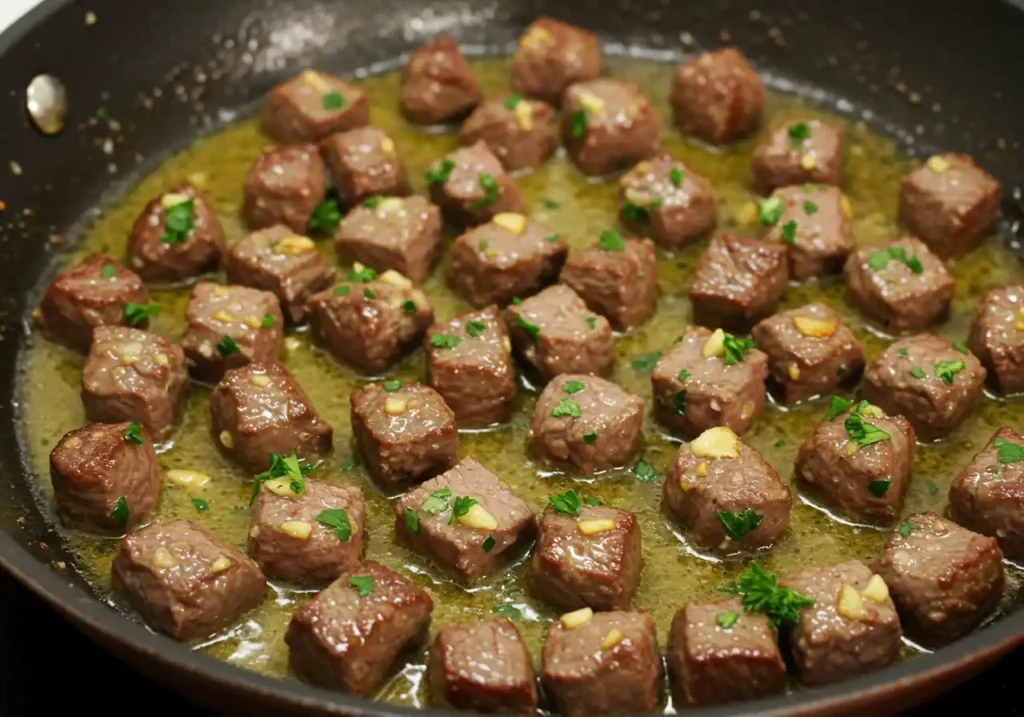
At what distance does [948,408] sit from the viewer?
16.1 ft

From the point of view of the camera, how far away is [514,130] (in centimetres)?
611

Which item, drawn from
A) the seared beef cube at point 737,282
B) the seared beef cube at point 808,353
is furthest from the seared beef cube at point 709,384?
the seared beef cube at point 737,282

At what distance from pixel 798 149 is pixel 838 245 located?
1.95ft

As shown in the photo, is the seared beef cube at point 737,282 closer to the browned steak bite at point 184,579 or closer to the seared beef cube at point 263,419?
the seared beef cube at point 263,419

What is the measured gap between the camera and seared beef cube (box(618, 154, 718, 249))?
5.72 metres

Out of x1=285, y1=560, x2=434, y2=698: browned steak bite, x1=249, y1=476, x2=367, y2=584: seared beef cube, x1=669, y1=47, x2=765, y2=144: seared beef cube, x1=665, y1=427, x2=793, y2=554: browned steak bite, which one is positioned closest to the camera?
x1=285, y1=560, x2=434, y2=698: browned steak bite

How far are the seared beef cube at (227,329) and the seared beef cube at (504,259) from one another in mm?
820

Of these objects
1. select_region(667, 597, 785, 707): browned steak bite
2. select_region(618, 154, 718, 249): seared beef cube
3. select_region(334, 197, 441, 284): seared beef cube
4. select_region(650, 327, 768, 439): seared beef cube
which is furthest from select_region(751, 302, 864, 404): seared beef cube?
select_region(334, 197, 441, 284): seared beef cube

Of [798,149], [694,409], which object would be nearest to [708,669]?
[694,409]

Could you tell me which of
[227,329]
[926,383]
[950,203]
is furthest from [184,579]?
[950,203]

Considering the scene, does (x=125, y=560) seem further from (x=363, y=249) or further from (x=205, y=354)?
(x=363, y=249)

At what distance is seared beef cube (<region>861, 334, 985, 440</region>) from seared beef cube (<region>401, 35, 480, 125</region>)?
2506 millimetres

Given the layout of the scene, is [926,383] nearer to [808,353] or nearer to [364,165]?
[808,353]

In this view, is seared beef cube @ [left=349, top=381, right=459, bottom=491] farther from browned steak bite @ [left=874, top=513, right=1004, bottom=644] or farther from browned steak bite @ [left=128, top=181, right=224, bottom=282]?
browned steak bite @ [left=874, top=513, right=1004, bottom=644]
